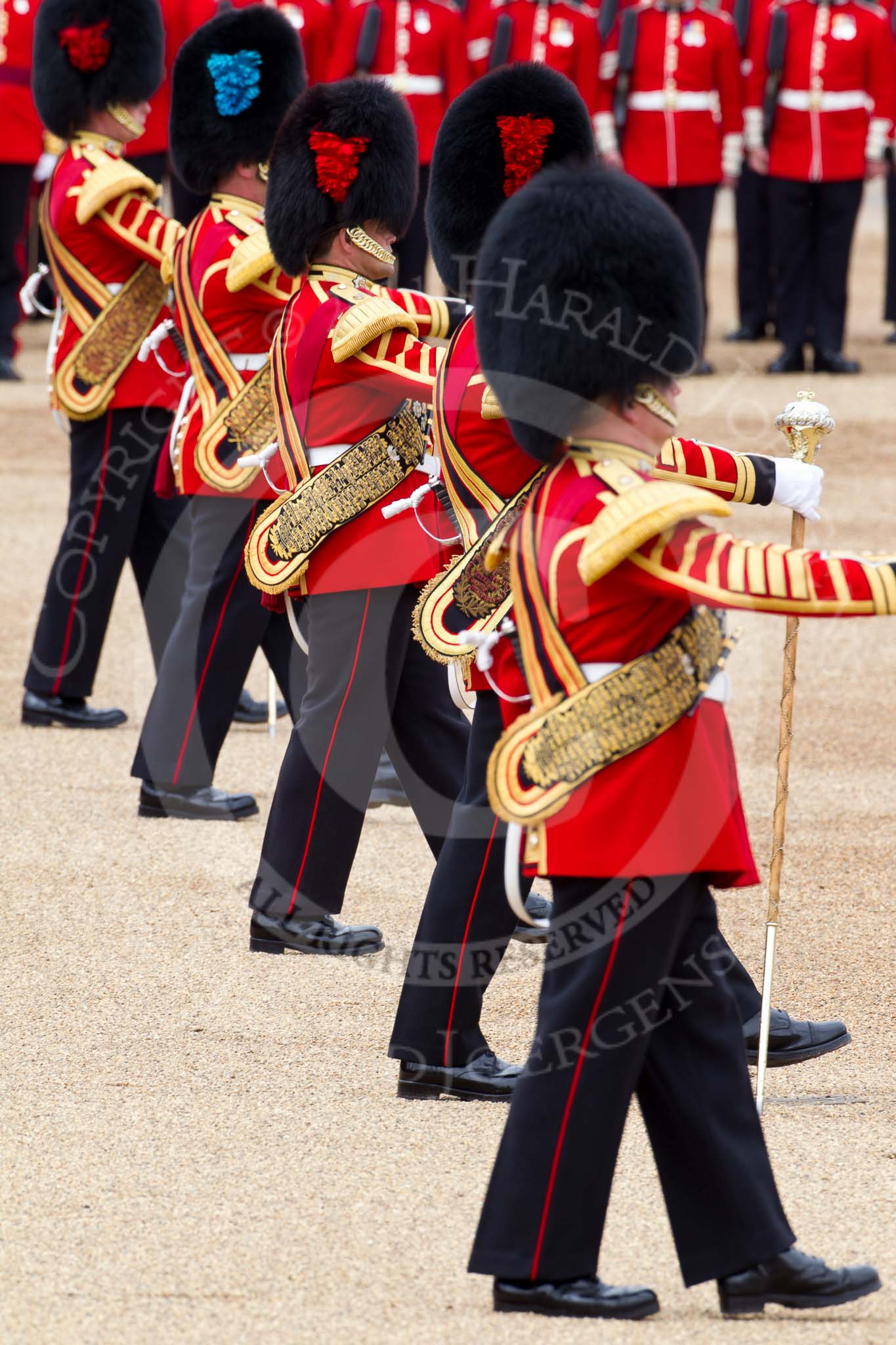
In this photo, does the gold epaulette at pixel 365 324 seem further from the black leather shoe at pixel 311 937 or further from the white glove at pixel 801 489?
the black leather shoe at pixel 311 937

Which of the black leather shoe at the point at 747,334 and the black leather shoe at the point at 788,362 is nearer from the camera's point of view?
the black leather shoe at the point at 788,362

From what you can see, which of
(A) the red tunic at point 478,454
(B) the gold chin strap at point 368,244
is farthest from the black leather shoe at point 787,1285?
(B) the gold chin strap at point 368,244

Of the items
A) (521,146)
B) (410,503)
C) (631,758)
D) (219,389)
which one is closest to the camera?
(631,758)

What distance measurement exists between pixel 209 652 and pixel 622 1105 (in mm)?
1968

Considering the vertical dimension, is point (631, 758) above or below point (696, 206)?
above

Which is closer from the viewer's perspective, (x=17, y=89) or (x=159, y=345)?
(x=159, y=345)

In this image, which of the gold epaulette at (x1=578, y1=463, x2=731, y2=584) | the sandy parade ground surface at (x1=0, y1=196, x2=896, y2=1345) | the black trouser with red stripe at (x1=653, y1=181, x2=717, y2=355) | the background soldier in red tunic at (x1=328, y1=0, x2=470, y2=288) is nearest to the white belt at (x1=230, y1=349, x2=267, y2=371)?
the sandy parade ground surface at (x1=0, y1=196, x2=896, y2=1345)

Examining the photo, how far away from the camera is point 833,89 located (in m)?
8.43

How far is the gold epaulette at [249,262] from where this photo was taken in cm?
359

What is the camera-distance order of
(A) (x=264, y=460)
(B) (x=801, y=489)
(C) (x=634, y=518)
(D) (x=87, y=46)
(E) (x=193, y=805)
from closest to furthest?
(C) (x=634, y=518) < (B) (x=801, y=489) < (A) (x=264, y=460) < (E) (x=193, y=805) < (D) (x=87, y=46)

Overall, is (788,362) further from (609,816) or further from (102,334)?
(609,816)

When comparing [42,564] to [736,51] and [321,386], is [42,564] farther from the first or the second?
[736,51]

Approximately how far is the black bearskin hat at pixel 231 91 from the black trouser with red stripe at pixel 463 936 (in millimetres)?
1613

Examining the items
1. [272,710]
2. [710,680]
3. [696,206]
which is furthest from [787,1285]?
[696,206]
